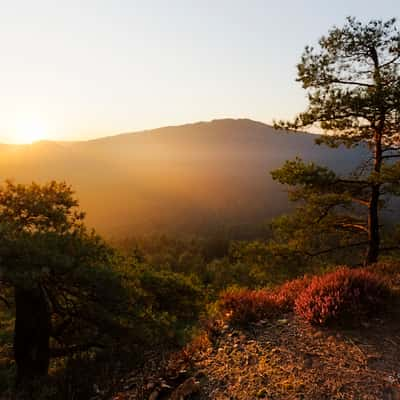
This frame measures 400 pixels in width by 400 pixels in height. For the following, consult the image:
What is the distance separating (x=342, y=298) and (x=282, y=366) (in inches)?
71.5

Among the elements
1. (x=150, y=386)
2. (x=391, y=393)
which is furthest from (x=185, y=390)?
(x=391, y=393)

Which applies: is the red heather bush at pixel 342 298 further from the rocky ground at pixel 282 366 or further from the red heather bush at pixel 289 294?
the red heather bush at pixel 289 294

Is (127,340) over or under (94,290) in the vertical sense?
under

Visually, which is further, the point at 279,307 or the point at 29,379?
the point at 29,379

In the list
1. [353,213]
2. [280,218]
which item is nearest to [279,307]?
[280,218]

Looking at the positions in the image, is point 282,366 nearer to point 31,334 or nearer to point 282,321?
point 282,321

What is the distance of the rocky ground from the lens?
5.00 meters

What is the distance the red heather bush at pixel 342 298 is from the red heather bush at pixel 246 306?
1.83 feet

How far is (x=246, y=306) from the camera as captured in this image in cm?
737

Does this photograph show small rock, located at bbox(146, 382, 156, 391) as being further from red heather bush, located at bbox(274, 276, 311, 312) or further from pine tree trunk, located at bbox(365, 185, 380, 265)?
pine tree trunk, located at bbox(365, 185, 380, 265)

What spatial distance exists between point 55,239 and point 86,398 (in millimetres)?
6600

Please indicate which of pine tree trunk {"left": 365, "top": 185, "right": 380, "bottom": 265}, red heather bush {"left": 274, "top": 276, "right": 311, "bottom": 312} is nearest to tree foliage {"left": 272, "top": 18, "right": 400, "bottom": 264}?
A: pine tree trunk {"left": 365, "top": 185, "right": 380, "bottom": 265}

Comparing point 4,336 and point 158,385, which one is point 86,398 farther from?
point 4,336

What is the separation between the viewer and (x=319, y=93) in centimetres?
1380
